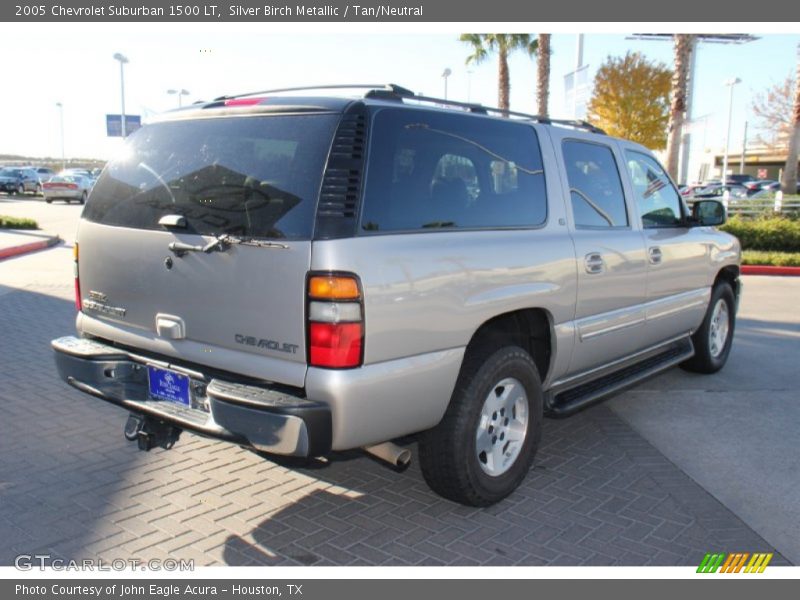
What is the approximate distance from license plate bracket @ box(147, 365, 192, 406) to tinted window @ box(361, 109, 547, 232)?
1220 mm

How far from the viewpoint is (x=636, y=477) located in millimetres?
4234

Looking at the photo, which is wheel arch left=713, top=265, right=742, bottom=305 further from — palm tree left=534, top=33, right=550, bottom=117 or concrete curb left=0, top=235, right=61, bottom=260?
palm tree left=534, top=33, right=550, bottom=117

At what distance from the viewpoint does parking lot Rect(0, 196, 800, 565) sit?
3336 millimetres

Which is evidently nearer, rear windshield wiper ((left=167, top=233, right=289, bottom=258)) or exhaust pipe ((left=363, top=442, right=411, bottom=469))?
rear windshield wiper ((left=167, top=233, right=289, bottom=258))

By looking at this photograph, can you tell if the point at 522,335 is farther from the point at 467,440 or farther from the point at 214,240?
the point at 214,240

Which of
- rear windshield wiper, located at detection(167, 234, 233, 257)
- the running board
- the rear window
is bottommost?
the running board

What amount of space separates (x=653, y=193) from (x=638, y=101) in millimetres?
26690

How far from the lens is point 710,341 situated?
637 cm

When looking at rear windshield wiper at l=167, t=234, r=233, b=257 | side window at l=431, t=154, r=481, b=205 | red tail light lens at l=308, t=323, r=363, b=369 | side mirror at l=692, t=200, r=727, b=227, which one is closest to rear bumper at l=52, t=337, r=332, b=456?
red tail light lens at l=308, t=323, r=363, b=369

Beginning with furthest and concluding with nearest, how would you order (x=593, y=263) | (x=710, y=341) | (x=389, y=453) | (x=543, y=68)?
(x=543, y=68) → (x=710, y=341) → (x=593, y=263) → (x=389, y=453)

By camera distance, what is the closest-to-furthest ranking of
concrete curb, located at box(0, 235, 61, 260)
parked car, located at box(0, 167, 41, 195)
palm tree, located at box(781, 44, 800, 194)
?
concrete curb, located at box(0, 235, 61, 260) < palm tree, located at box(781, 44, 800, 194) < parked car, located at box(0, 167, 41, 195)

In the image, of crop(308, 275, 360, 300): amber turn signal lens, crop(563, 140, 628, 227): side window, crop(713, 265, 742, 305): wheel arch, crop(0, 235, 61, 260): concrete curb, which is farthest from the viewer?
crop(0, 235, 61, 260): concrete curb

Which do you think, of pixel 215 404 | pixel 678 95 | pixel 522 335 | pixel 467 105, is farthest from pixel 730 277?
pixel 678 95

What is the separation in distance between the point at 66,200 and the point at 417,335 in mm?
35033
